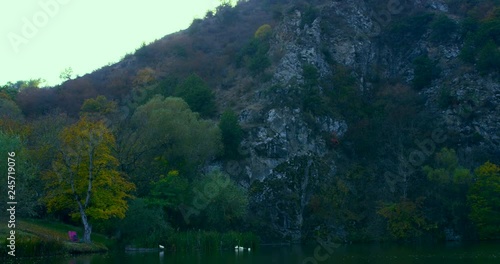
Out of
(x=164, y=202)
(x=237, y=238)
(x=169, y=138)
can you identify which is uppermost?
(x=169, y=138)

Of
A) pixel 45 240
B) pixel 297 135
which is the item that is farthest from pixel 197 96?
pixel 45 240

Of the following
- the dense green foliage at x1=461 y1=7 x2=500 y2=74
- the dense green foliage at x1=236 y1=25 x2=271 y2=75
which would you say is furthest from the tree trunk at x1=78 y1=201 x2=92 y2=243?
the dense green foliage at x1=461 y1=7 x2=500 y2=74

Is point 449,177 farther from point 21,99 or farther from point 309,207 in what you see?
point 21,99

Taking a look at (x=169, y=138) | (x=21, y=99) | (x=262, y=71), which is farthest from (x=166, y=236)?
(x=21, y=99)

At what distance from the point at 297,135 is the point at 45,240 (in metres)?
44.8

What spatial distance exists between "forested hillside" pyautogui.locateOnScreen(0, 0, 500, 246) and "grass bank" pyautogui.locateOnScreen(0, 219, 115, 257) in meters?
1.70

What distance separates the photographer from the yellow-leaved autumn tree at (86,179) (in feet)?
171

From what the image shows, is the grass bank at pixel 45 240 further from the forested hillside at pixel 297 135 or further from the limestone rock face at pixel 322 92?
the limestone rock face at pixel 322 92

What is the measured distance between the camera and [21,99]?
3841 inches

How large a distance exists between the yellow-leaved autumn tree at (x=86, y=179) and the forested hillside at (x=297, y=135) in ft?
0.43

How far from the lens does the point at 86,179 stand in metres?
53.3

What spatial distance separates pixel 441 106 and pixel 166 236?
49.5m

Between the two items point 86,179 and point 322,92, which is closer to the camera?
point 86,179

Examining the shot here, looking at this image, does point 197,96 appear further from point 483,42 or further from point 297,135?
point 483,42
